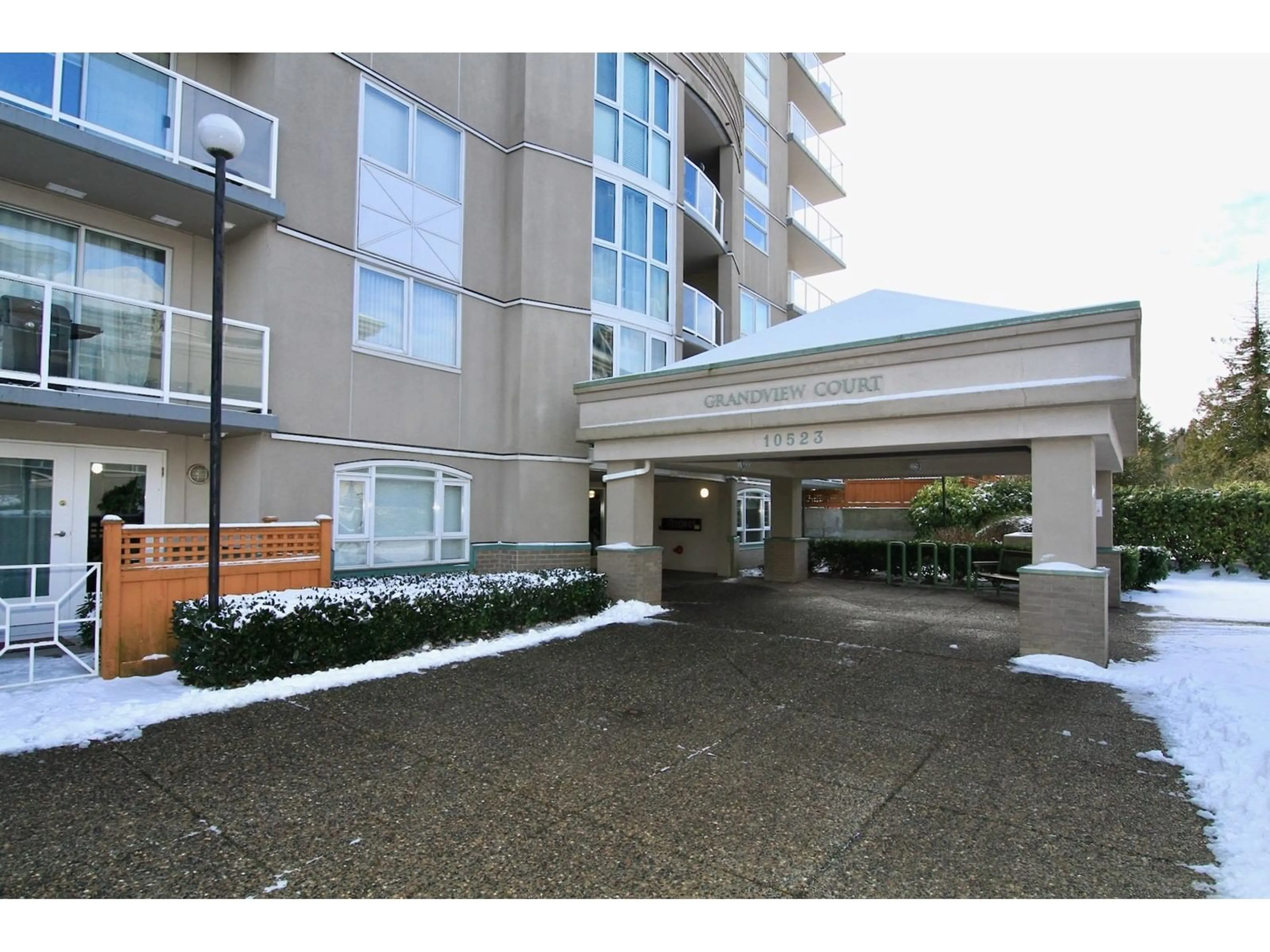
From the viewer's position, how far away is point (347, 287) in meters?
10.2

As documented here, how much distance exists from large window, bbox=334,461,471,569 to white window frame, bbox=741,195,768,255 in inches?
500

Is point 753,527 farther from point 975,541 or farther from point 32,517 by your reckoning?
point 32,517

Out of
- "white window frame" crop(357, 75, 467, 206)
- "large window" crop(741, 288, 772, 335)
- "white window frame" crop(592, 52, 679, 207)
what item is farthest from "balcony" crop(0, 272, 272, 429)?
"large window" crop(741, 288, 772, 335)

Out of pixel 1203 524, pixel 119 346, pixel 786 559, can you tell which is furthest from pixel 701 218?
pixel 1203 524

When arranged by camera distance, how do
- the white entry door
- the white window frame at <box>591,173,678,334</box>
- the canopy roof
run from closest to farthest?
the white entry door → the canopy roof → the white window frame at <box>591,173,678,334</box>

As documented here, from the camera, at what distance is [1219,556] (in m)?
17.3

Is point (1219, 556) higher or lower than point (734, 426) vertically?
lower

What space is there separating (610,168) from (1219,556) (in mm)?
18158

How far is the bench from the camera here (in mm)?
14047

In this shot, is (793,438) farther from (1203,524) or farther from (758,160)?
(758,160)

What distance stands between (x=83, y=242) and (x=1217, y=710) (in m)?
13.9

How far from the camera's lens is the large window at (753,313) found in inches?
787

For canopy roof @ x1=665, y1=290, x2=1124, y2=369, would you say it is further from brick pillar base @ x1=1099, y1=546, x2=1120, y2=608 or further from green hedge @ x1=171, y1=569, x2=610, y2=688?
brick pillar base @ x1=1099, y1=546, x2=1120, y2=608

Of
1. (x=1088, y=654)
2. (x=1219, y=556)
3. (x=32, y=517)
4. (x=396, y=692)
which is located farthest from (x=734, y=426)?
(x=1219, y=556)
